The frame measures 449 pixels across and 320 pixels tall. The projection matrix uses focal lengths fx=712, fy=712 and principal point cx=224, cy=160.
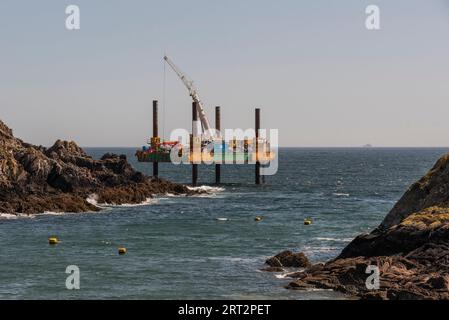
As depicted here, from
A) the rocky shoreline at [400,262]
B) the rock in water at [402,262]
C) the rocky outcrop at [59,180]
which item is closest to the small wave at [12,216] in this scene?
the rocky outcrop at [59,180]

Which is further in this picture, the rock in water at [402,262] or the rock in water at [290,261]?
the rock in water at [290,261]

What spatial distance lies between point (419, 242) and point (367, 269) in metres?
4.27

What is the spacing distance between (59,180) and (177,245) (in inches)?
1218

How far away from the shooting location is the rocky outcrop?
2970 inches

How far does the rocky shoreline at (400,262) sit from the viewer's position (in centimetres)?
3559

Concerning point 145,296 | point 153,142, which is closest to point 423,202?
point 145,296

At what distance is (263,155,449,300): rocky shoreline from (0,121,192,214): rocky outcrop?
3712 cm

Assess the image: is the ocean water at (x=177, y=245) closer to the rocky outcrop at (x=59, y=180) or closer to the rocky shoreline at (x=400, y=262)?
→ the rocky shoreline at (x=400, y=262)

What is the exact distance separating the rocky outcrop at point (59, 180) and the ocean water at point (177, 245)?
3.00 m

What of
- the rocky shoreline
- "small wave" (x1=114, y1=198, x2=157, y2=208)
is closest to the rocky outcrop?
"small wave" (x1=114, y1=198, x2=157, y2=208)

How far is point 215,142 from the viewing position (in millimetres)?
125125
